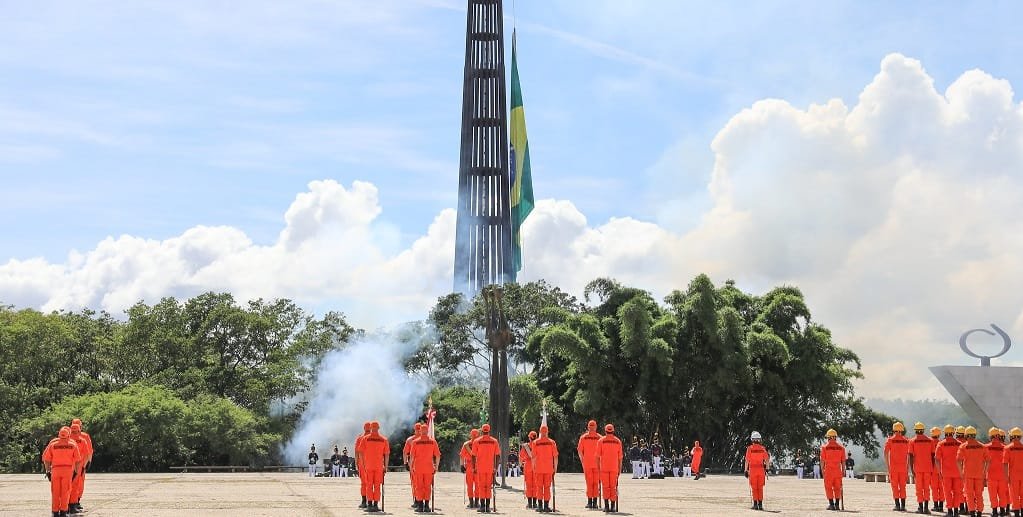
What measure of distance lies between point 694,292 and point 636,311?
317cm

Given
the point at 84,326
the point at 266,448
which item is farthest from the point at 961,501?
the point at 84,326

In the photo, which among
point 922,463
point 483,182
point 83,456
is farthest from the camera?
point 483,182

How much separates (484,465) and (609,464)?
2388mm

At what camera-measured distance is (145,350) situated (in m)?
61.7

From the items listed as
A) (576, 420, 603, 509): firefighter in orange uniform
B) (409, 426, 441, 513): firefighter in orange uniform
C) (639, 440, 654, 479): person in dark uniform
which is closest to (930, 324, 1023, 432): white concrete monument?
(639, 440, 654, 479): person in dark uniform

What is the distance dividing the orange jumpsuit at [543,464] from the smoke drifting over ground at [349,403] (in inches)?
1412

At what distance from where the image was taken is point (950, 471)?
2081 centimetres

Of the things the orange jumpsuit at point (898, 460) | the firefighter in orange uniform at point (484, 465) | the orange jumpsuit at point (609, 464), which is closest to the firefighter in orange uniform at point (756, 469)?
the orange jumpsuit at point (898, 460)

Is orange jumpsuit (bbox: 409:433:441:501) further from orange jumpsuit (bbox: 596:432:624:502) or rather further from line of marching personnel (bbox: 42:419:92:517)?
line of marching personnel (bbox: 42:419:92:517)

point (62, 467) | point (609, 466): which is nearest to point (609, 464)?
point (609, 466)

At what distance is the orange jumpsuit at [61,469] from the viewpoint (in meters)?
18.3

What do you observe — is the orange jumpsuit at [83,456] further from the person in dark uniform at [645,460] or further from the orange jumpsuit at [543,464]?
the person in dark uniform at [645,460]

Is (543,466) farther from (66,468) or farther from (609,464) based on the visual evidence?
(66,468)

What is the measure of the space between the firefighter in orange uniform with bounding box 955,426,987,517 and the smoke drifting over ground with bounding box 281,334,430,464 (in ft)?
129
